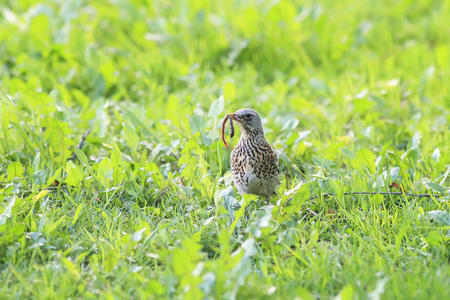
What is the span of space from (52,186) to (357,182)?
248 centimetres

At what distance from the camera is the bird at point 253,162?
4.59 m

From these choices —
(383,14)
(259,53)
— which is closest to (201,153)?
(259,53)

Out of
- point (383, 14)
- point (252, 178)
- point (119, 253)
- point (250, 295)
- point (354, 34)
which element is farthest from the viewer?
point (383, 14)

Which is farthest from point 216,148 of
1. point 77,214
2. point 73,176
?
point 77,214

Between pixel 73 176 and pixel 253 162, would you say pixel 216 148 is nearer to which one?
pixel 253 162

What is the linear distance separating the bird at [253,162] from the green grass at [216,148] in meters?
0.14

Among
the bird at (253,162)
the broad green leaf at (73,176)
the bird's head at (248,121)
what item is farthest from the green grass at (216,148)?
the bird's head at (248,121)

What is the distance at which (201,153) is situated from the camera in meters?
4.94

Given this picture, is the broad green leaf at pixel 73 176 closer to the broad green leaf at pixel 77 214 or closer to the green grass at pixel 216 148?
the green grass at pixel 216 148

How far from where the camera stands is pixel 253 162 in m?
4.59

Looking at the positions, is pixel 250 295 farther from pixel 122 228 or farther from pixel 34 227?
pixel 34 227

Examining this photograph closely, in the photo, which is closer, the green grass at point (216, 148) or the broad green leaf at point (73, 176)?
the green grass at point (216, 148)

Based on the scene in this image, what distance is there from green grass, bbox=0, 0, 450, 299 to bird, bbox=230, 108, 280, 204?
0.14 m

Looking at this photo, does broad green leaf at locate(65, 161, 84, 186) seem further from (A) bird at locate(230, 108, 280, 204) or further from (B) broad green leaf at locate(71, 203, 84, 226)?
(A) bird at locate(230, 108, 280, 204)
